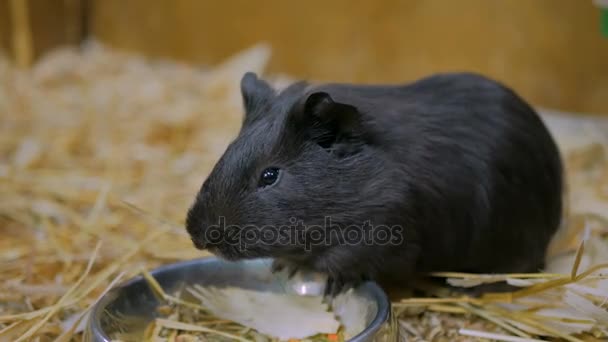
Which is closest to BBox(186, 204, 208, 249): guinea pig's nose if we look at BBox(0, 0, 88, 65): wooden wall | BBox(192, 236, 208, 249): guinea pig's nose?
BBox(192, 236, 208, 249): guinea pig's nose

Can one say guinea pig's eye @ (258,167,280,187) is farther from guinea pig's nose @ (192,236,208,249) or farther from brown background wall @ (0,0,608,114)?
brown background wall @ (0,0,608,114)

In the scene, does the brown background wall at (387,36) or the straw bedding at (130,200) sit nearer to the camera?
the straw bedding at (130,200)

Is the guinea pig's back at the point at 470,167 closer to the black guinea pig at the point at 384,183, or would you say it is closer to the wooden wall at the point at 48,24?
the black guinea pig at the point at 384,183

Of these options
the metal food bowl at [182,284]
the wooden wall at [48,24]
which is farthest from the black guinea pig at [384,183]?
the wooden wall at [48,24]

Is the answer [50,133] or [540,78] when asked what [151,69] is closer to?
[50,133]

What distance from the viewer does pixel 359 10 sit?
4.49m

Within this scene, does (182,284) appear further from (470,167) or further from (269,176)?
(470,167)

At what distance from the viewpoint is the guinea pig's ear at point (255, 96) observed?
216 cm

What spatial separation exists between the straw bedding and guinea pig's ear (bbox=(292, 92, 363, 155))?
52 centimetres

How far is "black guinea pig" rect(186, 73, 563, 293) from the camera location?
1942mm

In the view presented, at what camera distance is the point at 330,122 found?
1.98 metres

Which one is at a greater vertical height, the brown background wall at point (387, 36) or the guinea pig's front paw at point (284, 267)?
the brown background wall at point (387, 36)

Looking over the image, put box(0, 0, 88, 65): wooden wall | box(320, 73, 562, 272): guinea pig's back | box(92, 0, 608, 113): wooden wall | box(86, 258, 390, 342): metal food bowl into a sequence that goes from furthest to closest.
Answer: box(0, 0, 88, 65): wooden wall, box(92, 0, 608, 113): wooden wall, box(320, 73, 562, 272): guinea pig's back, box(86, 258, 390, 342): metal food bowl

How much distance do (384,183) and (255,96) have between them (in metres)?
0.47
